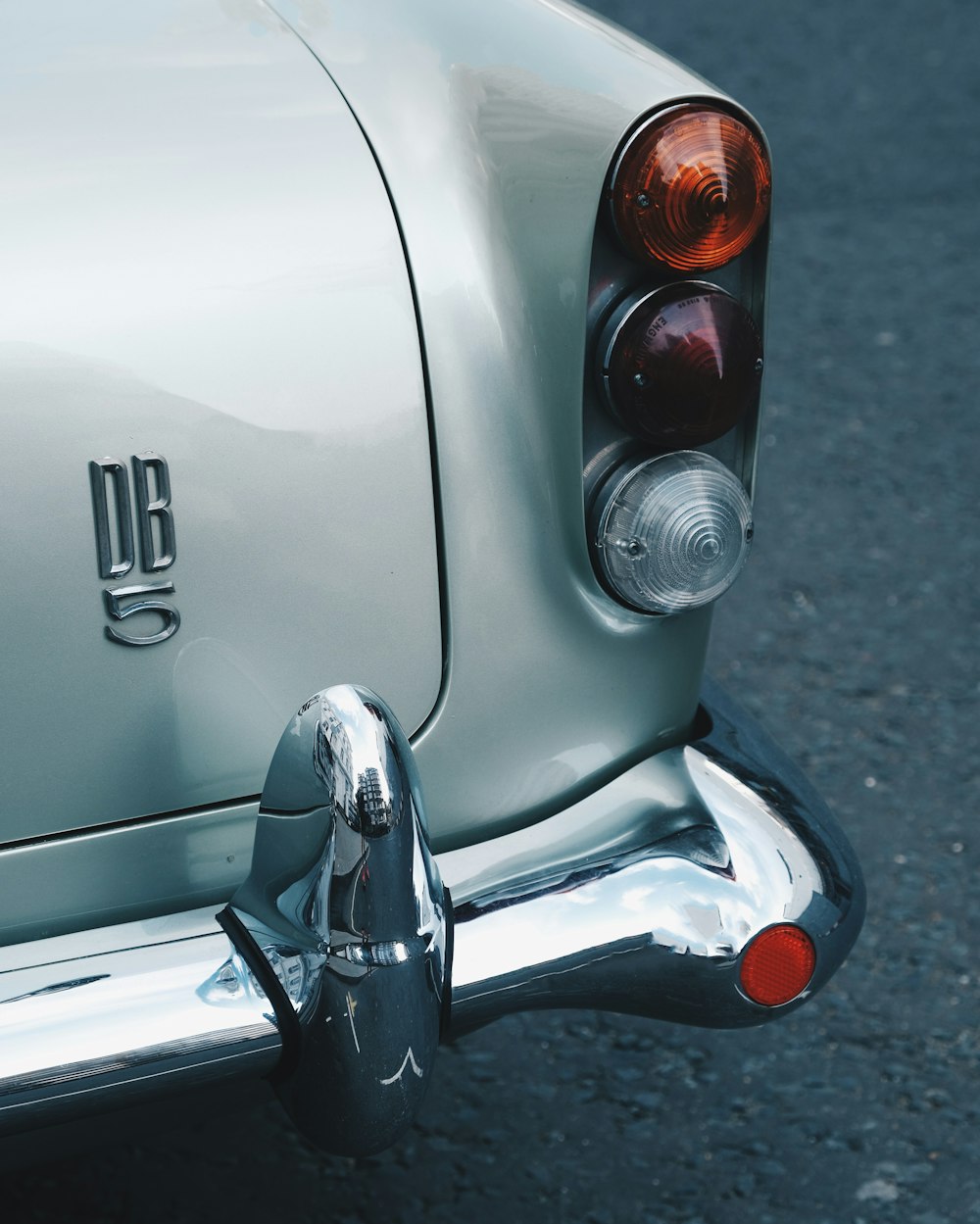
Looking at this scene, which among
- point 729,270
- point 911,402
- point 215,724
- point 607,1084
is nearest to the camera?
point 215,724

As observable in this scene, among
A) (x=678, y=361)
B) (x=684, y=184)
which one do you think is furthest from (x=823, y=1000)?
(x=684, y=184)

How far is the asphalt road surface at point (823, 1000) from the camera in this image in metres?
1.96

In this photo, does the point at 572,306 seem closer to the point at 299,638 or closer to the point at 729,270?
the point at 729,270

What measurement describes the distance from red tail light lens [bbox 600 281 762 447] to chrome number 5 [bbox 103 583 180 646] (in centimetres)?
45

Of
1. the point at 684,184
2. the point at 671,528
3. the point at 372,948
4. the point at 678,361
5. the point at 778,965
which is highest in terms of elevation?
the point at 684,184

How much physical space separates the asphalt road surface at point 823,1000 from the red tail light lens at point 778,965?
0.59m

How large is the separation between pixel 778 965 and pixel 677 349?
60 centimetres

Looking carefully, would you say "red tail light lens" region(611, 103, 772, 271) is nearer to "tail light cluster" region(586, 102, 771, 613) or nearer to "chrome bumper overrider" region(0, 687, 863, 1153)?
"tail light cluster" region(586, 102, 771, 613)

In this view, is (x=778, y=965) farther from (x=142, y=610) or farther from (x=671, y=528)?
(x=142, y=610)

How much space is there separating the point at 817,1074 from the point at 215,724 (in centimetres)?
119

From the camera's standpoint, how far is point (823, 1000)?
230 cm

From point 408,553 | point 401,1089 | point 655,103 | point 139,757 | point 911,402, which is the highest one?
point 655,103

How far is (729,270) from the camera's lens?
149 centimetres

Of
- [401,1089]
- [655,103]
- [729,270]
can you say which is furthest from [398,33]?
[401,1089]
